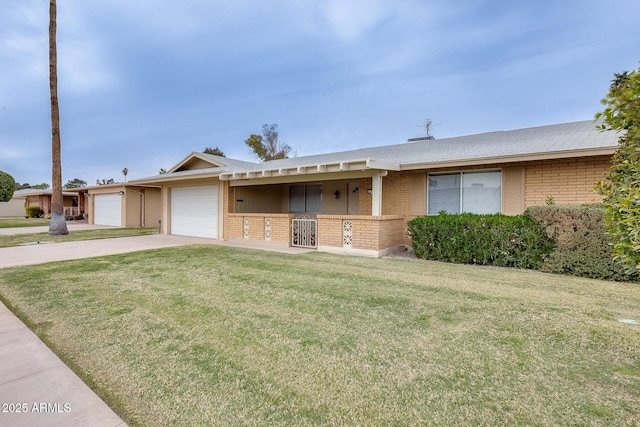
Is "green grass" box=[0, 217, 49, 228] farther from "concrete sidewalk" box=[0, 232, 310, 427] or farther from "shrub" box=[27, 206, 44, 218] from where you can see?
"concrete sidewalk" box=[0, 232, 310, 427]

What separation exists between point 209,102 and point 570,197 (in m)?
22.5

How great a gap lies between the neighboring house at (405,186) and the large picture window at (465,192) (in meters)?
0.03

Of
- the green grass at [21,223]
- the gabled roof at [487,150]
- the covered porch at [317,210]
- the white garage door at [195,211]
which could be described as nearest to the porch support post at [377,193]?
the covered porch at [317,210]

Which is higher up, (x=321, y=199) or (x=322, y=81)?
(x=322, y=81)

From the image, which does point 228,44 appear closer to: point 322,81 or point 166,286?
point 322,81

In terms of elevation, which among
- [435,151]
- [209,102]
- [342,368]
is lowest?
[342,368]

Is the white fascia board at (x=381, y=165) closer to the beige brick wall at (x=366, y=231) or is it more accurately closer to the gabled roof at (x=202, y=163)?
the beige brick wall at (x=366, y=231)

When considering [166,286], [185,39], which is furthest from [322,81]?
[166,286]

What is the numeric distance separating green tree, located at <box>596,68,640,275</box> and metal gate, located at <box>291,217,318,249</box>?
29.4 ft

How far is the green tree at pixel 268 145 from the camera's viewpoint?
40.2m

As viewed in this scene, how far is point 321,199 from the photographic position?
46.1 feet

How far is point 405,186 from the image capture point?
10531mm

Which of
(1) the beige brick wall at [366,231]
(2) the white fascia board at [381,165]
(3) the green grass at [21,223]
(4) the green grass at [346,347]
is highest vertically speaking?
(2) the white fascia board at [381,165]

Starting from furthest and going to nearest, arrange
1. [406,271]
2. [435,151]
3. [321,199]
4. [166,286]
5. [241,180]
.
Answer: [321,199] → [241,180] → [435,151] → [406,271] → [166,286]
